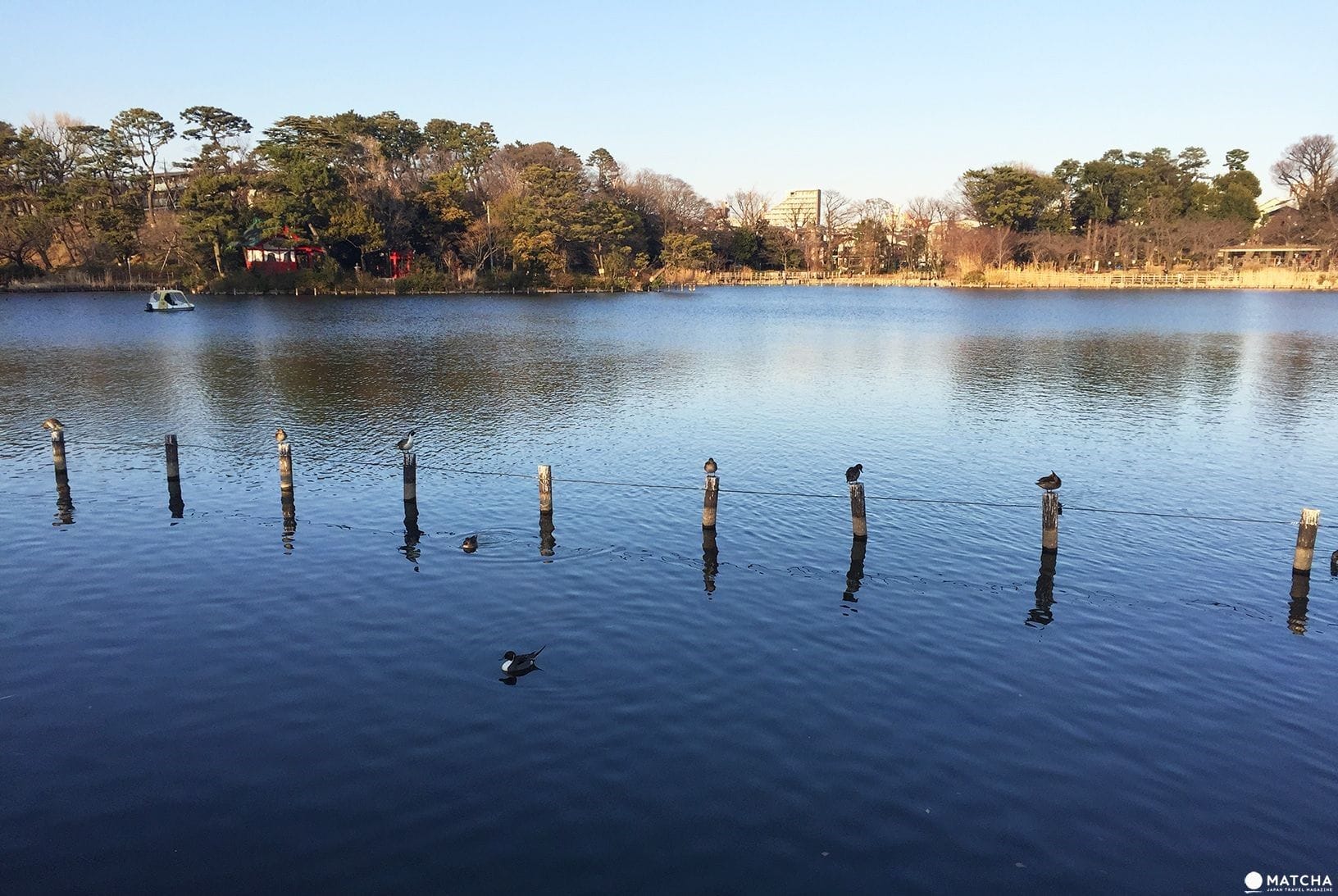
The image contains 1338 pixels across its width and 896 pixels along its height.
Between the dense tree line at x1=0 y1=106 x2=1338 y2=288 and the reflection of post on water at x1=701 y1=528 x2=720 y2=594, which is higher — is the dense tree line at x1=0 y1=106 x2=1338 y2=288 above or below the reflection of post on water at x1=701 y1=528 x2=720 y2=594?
above

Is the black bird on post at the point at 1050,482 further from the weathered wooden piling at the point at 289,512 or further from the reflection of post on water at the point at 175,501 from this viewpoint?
the reflection of post on water at the point at 175,501

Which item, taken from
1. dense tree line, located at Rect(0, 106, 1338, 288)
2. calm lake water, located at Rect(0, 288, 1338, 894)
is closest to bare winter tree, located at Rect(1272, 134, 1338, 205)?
dense tree line, located at Rect(0, 106, 1338, 288)

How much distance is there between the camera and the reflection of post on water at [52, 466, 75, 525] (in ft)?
61.1

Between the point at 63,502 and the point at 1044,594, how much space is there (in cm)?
2079

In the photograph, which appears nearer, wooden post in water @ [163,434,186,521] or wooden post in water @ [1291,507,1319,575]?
wooden post in water @ [1291,507,1319,575]

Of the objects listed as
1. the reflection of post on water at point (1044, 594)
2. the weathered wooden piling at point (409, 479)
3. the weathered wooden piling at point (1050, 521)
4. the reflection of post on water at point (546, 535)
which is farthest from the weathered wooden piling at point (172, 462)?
the weathered wooden piling at point (1050, 521)

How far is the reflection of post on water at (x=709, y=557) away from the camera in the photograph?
15.9 meters

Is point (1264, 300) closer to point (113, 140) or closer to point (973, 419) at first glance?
point (973, 419)

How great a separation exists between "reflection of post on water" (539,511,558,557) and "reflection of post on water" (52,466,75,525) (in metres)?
9.99

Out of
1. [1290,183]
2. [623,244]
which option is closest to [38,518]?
[623,244]

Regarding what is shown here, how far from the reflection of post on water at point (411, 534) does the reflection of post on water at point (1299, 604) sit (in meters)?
14.9

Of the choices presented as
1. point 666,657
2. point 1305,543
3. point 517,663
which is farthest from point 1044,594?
point 517,663

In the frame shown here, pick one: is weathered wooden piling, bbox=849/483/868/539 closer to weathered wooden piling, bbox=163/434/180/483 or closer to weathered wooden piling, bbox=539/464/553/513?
weathered wooden piling, bbox=539/464/553/513

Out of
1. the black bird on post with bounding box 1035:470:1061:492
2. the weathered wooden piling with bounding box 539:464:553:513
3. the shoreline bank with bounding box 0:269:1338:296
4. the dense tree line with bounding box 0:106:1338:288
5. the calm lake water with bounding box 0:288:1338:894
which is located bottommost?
the calm lake water with bounding box 0:288:1338:894
